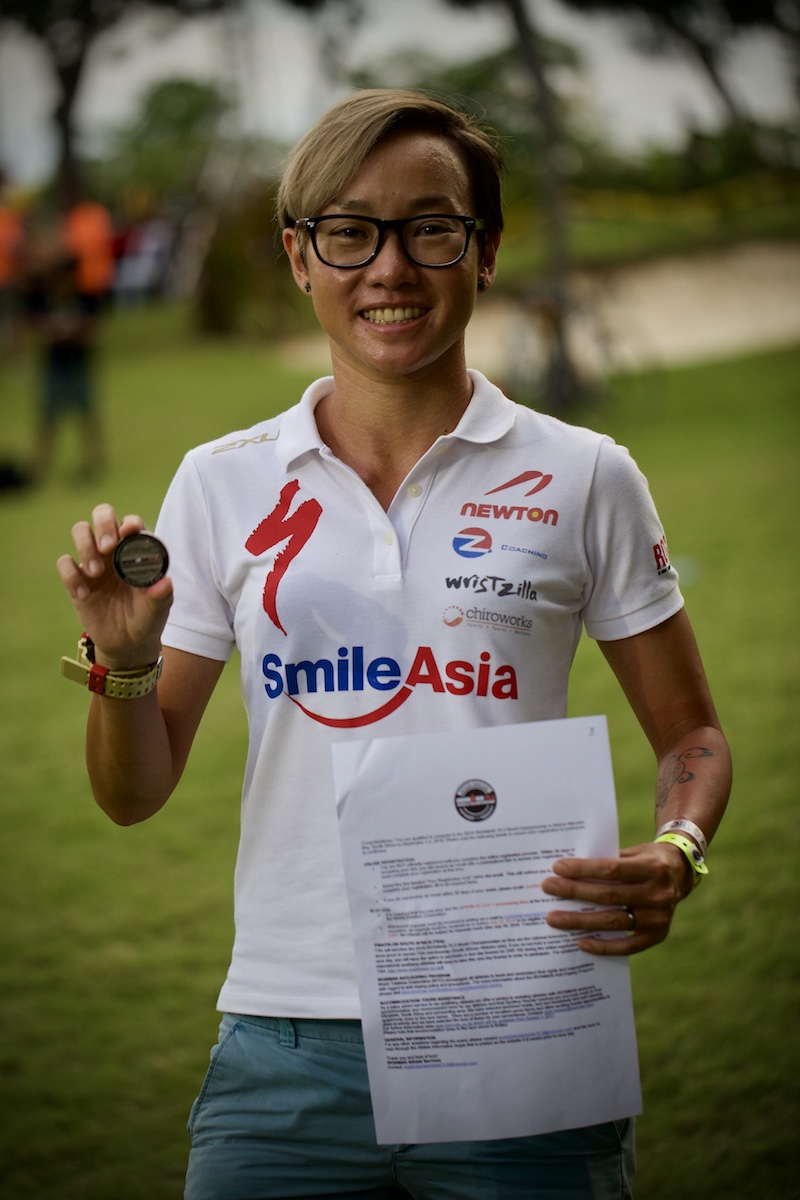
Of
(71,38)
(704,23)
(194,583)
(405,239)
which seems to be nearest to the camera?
(405,239)

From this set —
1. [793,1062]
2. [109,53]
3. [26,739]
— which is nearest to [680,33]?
[109,53]

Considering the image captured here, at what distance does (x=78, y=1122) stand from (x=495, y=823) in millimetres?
2372

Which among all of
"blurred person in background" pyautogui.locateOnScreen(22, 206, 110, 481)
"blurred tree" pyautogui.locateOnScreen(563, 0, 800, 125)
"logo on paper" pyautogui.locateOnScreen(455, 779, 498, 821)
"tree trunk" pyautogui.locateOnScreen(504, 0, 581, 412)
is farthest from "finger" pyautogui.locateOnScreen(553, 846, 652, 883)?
"blurred tree" pyautogui.locateOnScreen(563, 0, 800, 125)

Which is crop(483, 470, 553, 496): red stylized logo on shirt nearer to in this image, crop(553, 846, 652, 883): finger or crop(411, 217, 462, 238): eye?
crop(411, 217, 462, 238): eye

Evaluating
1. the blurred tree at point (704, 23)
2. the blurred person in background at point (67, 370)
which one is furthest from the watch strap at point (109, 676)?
the blurred tree at point (704, 23)

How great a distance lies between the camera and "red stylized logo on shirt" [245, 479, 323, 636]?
5.76ft

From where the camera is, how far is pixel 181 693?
6.04 feet

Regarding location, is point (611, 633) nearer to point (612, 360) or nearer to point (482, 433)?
point (482, 433)

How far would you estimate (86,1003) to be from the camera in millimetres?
3904

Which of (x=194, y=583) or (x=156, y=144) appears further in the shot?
(x=156, y=144)

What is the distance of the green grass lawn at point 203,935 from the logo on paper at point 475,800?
193 cm

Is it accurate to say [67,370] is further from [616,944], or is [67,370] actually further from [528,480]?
[616,944]

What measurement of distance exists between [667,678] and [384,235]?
0.74 m

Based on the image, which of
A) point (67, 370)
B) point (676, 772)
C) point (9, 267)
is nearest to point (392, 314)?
point (676, 772)
